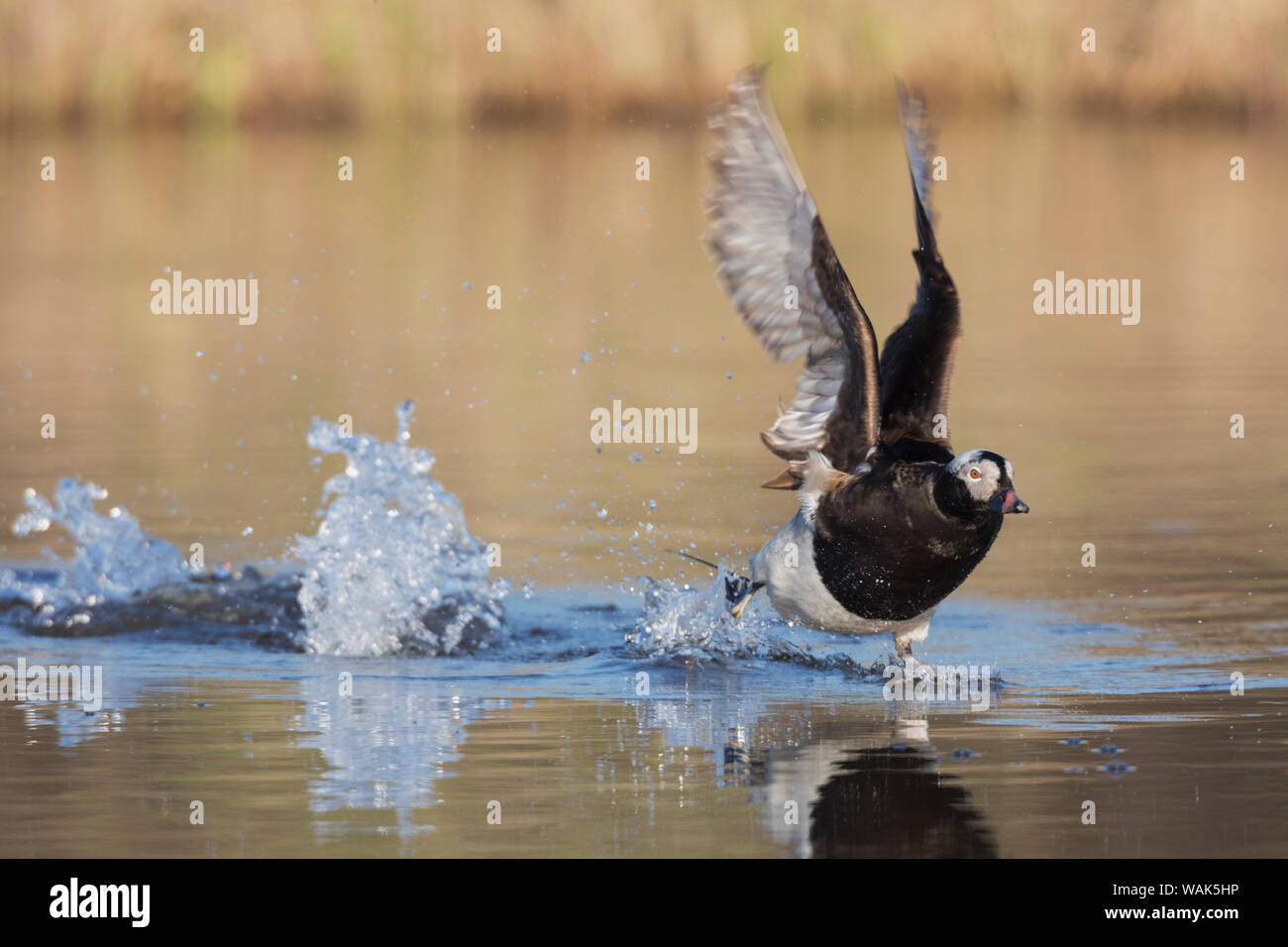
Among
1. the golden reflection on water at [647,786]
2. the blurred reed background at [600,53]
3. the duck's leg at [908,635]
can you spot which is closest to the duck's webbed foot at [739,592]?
the duck's leg at [908,635]

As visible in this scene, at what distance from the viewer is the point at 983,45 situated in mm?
30562

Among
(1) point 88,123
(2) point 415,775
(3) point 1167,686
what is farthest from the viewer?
(1) point 88,123

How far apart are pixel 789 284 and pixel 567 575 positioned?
2.25 meters

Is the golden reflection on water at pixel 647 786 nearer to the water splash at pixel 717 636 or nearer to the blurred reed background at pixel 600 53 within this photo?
the water splash at pixel 717 636

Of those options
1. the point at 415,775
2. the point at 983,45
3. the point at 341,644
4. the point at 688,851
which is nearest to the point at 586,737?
the point at 415,775

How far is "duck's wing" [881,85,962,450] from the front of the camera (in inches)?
384

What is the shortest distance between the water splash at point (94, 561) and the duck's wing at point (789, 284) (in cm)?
319

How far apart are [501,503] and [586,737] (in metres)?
4.58

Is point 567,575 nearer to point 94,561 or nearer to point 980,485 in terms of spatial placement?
point 94,561

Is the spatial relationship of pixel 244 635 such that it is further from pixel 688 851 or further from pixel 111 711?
pixel 688 851

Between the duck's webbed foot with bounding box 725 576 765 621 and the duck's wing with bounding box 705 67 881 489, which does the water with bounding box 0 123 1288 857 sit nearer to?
the duck's webbed foot with bounding box 725 576 765 621

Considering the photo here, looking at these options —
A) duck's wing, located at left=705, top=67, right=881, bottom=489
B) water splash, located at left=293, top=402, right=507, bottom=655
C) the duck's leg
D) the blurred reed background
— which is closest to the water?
water splash, located at left=293, top=402, right=507, bottom=655

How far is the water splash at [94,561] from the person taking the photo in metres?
10.5

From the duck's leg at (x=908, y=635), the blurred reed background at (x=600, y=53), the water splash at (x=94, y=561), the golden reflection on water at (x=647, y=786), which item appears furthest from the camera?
the blurred reed background at (x=600, y=53)
